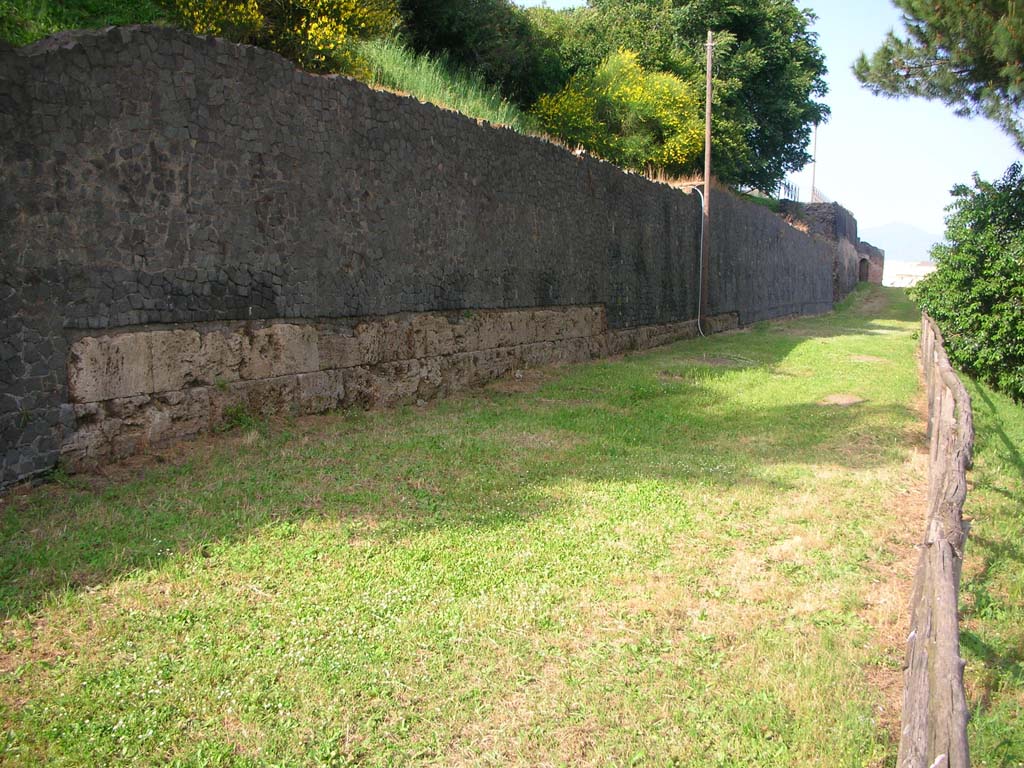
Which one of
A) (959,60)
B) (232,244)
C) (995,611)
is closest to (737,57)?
(959,60)

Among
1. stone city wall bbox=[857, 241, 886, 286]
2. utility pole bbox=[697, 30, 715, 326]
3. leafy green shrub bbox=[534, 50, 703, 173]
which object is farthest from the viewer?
stone city wall bbox=[857, 241, 886, 286]

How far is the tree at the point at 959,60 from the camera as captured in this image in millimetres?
12617

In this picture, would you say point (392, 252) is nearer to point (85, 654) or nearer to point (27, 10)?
point (27, 10)

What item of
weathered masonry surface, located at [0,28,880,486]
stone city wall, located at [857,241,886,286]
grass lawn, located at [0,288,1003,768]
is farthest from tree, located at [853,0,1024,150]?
stone city wall, located at [857,241,886,286]

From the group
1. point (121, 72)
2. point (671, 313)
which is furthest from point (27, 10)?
point (671, 313)

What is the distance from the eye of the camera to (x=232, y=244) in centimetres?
684

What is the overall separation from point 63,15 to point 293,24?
3502mm

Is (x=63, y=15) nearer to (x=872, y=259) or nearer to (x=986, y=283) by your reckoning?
(x=986, y=283)

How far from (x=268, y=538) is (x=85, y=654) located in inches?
56.0

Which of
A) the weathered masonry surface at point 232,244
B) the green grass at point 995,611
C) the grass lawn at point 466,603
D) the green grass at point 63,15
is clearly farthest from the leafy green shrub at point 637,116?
the grass lawn at point 466,603

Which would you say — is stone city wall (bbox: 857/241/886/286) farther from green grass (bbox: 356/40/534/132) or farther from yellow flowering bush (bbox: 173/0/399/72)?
yellow flowering bush (bbox: 173/0/399/72)

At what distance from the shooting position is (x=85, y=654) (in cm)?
343

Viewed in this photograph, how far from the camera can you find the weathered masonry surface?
530cm

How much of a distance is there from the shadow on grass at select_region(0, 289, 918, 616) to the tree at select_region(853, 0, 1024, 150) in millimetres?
6427
